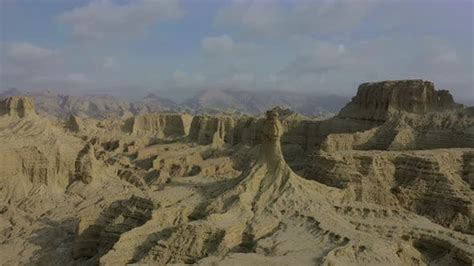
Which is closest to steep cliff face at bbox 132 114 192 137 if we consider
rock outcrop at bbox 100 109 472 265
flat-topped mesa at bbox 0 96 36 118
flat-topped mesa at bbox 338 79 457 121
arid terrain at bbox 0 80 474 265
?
arid terrain at bbox 0 80 474 265

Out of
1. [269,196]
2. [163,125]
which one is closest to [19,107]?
[163,125]

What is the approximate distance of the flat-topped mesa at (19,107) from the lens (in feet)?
175

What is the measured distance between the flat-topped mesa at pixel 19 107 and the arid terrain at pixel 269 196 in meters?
0.15

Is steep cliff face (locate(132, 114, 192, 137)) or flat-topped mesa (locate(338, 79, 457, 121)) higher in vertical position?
flat-topped mesa (locate(338, 79, 457, 121))

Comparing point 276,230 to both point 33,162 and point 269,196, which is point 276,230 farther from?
point 33,162

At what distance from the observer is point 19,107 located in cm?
5412

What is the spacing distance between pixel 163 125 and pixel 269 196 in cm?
5927

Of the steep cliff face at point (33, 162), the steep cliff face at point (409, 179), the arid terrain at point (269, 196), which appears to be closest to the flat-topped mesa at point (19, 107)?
the arid terrain at point (269, 196)

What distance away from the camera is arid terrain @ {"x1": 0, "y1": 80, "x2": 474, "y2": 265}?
853 inches

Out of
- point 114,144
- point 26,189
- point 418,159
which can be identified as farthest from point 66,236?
point 114,144

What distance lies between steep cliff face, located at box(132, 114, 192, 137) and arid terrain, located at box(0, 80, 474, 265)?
73.7ft

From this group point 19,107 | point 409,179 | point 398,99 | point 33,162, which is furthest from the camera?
point 19,107

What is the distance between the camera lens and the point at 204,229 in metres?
22.2

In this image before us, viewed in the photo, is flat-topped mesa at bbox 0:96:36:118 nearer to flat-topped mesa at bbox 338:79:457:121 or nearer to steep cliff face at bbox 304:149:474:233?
steep cliff face at bbox 304:149:474:233
